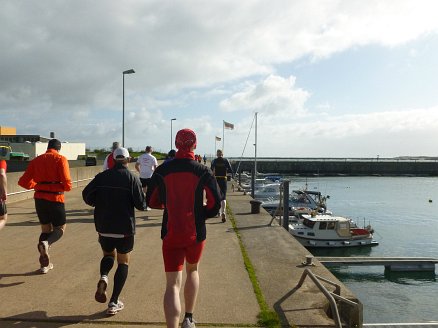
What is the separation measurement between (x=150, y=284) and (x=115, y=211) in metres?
1.49

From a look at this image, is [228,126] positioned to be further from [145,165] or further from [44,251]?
[44,251]

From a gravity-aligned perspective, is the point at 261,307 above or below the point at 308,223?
above

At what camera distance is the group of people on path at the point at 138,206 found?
323cm

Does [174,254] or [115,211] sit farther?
→ [115,211]

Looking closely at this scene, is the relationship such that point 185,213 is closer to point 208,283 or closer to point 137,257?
point 208,283

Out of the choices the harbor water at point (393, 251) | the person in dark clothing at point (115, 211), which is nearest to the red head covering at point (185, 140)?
the person in dark clothing at point (115, 211)

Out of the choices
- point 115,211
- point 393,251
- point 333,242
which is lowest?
point 393,251

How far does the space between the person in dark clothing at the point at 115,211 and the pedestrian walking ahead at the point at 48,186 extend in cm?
131

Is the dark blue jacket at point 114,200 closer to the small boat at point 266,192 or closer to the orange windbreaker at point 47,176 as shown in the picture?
the orange windbreaker at point 47,176

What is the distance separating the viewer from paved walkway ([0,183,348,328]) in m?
3.93

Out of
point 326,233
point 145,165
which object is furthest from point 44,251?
point 326,233

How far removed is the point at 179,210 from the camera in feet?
10.6

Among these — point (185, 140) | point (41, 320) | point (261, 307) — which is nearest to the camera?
point (185, 140)

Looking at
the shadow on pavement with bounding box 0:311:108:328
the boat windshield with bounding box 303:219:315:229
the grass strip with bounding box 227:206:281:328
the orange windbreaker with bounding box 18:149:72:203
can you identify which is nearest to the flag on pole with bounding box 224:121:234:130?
the boat windshield with bounding box 303:219:315:229
